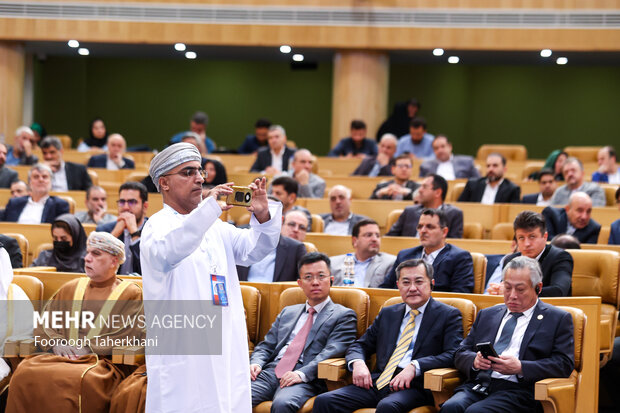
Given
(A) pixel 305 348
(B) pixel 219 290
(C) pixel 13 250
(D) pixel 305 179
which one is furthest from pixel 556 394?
(D) pixel 305 179

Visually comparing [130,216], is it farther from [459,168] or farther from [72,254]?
[459,168]

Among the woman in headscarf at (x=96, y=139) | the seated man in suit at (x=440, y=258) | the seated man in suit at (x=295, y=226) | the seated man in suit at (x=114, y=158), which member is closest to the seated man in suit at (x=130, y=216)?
the seated man in suit at (x=295, y=226)

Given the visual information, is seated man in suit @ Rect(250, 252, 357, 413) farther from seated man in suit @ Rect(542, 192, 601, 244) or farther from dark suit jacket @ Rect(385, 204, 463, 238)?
seated man in suit @ Rect(542, 192, 601, 244)

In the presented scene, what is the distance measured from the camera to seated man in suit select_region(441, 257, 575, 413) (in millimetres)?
3875

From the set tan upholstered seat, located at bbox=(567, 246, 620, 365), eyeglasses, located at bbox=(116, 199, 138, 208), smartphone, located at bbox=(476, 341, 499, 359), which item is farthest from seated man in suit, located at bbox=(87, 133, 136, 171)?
smartphone, located at bbox=(476, 341, 499, 359)

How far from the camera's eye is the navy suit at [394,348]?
4.08 metres

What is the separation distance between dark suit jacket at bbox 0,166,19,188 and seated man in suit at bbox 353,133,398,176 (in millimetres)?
3393

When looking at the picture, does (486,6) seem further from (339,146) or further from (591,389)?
(591,389)

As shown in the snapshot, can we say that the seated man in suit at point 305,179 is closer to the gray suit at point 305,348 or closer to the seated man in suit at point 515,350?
the gray suit at point 305,348

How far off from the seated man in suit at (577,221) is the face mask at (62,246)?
3.41 meters

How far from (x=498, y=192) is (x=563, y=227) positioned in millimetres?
1227

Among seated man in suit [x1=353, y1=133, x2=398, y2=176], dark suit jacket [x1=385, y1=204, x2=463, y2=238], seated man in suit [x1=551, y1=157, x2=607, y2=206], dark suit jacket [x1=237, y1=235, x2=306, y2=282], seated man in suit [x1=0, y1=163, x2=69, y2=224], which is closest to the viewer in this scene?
dark suit jacket [x1=237, y1=235, x2=306, y2=282]

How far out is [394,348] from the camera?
429 centimetres

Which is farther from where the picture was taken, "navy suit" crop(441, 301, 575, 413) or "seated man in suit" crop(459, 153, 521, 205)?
"seated man in suit" crop(459, 153, 521, 205)
